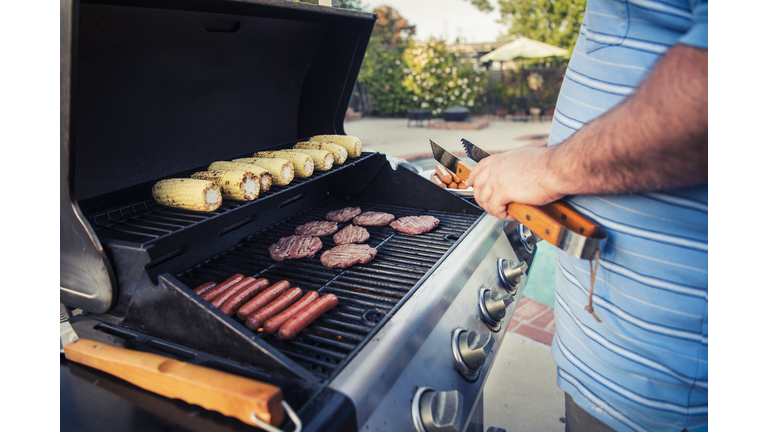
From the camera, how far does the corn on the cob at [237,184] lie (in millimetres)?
1849

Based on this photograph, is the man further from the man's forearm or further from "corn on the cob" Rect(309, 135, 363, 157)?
"corn on the cob" Rect(309, 135, 363, 157)

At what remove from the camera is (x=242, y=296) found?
1.61 meters

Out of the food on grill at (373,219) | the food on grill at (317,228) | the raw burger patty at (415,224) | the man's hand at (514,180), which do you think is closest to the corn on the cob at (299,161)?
the food on grill at (317,228)

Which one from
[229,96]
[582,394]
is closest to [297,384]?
[582,394]

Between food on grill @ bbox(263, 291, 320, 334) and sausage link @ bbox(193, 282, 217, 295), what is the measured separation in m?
0.33

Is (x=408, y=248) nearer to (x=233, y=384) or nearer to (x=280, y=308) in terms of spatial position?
(x=280, y=308)

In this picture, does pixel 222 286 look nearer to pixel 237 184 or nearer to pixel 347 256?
pixel 237 184

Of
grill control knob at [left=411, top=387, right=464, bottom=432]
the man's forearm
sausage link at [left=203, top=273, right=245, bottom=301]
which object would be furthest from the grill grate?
the man's forearm

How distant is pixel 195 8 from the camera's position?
162cm

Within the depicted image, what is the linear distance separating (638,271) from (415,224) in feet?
4.25

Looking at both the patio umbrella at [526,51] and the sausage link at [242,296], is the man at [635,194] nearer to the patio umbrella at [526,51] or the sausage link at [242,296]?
the sausage link at [242,296]

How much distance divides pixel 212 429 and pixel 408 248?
4.26ft

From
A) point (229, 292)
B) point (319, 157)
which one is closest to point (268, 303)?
point (229, 292)

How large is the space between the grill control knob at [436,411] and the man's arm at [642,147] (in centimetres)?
64
